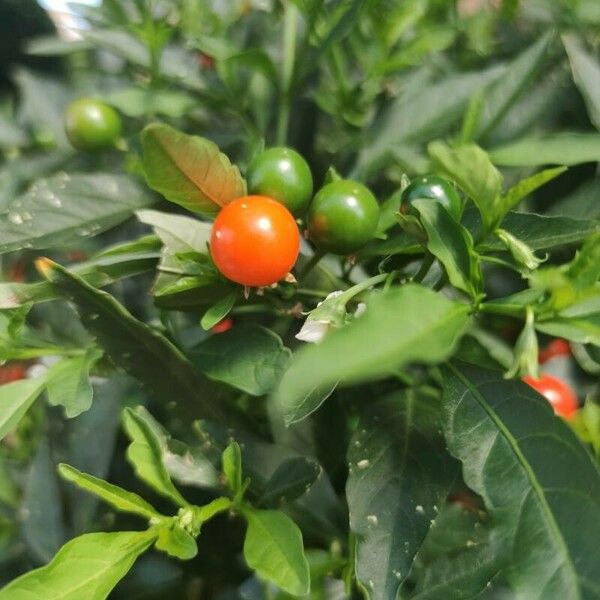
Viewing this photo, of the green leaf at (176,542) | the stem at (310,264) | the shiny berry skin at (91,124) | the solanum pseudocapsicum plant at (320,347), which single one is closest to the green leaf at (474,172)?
the solanum pseudocapsicum plant at (320,347)

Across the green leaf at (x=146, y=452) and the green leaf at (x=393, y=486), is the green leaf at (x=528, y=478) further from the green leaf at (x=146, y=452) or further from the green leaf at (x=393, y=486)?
the green leaf at (x=146, y=452)

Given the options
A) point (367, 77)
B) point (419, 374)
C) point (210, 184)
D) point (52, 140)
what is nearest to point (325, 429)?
point (419, 374)

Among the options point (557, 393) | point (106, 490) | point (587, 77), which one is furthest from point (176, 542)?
point (587, 77)

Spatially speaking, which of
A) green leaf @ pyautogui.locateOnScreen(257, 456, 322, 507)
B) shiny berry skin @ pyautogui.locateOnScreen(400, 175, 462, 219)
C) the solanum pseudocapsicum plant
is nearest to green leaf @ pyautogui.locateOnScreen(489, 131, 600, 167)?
the solanum pseudocapsicum plant

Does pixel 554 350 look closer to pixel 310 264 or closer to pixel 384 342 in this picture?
pixel 310 264

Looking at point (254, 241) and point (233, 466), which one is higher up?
point (254, 241)

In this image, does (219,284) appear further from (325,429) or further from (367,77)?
(367,77)
